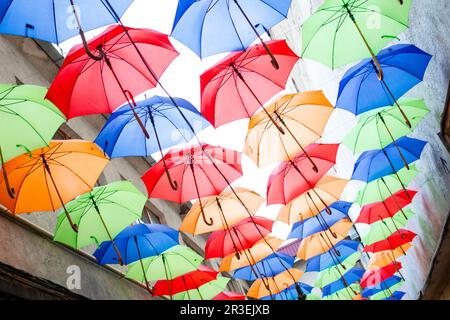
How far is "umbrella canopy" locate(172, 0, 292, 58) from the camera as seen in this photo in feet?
18.0

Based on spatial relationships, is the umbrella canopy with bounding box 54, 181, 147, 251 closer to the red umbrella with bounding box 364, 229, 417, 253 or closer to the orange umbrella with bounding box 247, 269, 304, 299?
the orange umbrella with bounding box 247, 269, 304, 299

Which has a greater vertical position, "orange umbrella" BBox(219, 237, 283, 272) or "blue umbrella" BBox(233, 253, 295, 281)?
"orange umbrella" BBox(219, 237, 283, 272)

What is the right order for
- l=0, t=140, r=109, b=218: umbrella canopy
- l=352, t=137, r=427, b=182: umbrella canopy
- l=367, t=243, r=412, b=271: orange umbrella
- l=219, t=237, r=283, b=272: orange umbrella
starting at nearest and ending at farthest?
l=0, t=140, r=109, b=218: umbrella canopy < l=352, t=137, r=427, b=182: umbrella canopy < l=219, t=237, r=283, b=272: orange umbrella < l=367, t=243, r=412, b=271: orange umbrella

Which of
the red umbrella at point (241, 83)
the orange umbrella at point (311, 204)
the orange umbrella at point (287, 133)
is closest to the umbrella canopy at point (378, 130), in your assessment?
the orange umbrella at point (287, 133)

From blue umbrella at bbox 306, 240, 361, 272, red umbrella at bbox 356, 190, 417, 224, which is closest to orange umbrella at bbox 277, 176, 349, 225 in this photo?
red umbrella at bbox 356, 190, 417, 224

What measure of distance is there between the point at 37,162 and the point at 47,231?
6.41 feet

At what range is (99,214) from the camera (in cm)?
695

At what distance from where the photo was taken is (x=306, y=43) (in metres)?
6.36

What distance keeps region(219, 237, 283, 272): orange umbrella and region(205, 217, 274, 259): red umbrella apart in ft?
1.54

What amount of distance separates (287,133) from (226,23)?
8.02 feet

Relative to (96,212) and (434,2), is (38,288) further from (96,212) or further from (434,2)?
(434,2)

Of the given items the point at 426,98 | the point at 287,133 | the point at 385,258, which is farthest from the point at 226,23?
the point at 385,258

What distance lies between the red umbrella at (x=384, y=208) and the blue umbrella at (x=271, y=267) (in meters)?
2.06
